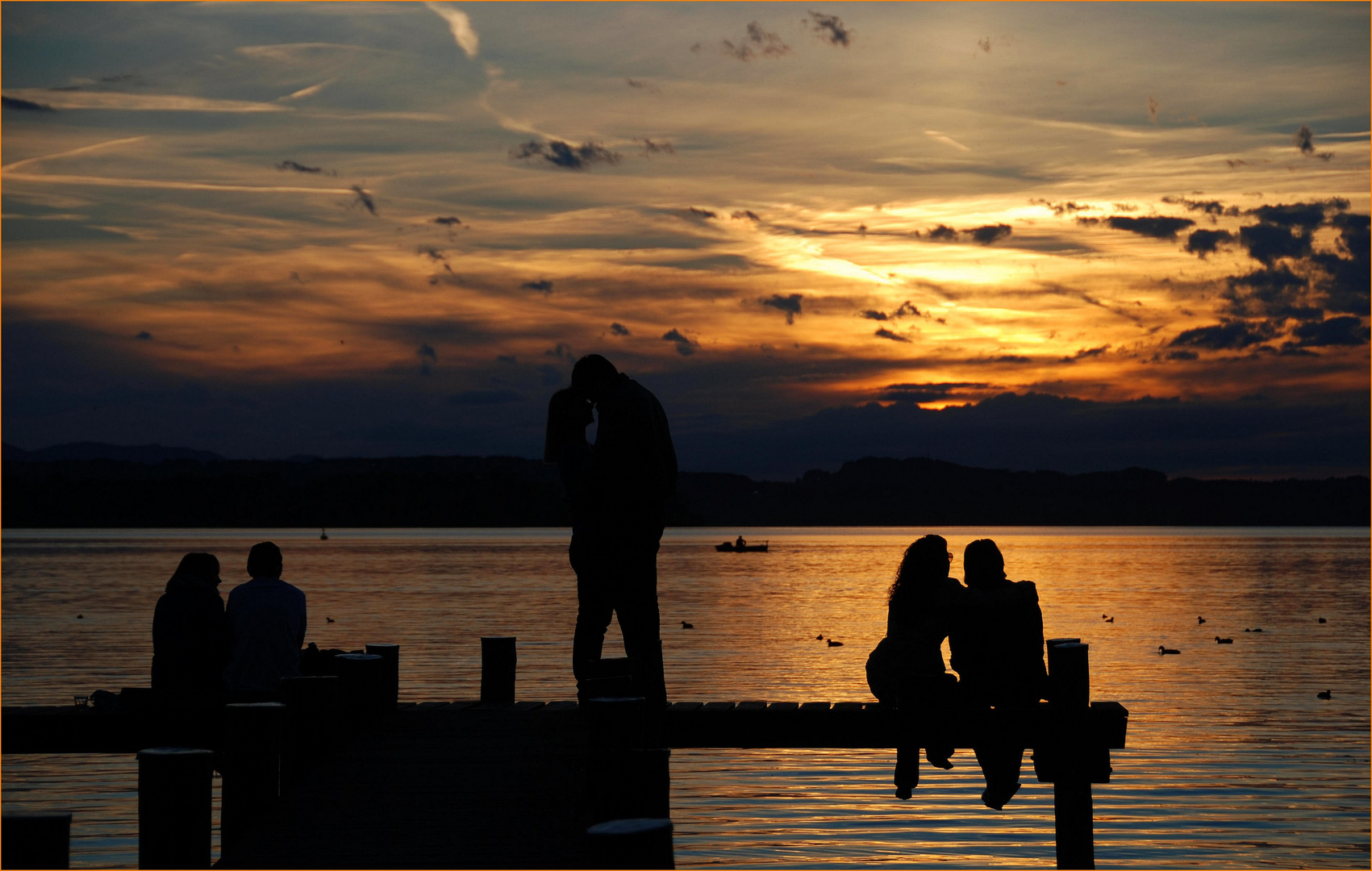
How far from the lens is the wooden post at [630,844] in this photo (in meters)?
5.16

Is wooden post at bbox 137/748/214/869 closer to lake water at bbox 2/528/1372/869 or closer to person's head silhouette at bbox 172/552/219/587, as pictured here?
person's head silhouette at bbox 172/552/219/587

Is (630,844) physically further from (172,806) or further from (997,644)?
(997,644)

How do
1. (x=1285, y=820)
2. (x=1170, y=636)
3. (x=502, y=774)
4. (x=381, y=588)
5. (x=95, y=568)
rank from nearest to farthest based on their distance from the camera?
(x=502, y=774) → (x=1285, y=820) → (x=1170, y=636) → (x=381, y=588) → (x=95, y=568)

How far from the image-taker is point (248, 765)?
9.09 meters

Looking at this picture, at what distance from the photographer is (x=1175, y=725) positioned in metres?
29.4

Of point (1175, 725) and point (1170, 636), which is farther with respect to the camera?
point (1170, 636)

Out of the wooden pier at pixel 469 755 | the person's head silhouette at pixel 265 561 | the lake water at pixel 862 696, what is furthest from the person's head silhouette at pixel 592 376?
the lake water at pixel 862 696

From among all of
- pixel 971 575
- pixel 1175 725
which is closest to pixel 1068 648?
pixel 971 575

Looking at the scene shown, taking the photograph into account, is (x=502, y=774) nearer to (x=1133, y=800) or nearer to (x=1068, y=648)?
(x=1068, y=648)

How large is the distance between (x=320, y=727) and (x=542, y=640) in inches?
1650

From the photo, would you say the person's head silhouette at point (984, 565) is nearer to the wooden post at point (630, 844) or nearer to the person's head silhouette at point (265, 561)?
the wooden post at point (630, 844)

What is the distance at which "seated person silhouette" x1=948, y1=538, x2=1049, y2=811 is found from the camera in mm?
9938

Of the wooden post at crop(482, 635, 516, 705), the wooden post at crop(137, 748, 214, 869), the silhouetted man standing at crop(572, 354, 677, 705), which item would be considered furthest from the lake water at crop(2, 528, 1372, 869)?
the wooden post at crop(137, 748, 214, 869)

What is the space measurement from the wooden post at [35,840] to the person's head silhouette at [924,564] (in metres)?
6.15
